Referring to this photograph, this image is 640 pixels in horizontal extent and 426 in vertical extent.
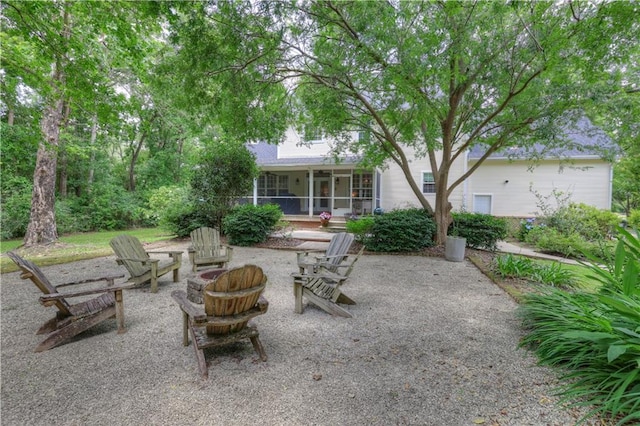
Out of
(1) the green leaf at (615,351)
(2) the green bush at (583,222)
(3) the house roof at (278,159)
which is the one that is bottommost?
(1) the green leaf at (615,351)

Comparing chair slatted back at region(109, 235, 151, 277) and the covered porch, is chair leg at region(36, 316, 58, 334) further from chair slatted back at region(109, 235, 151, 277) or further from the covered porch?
the covered porch

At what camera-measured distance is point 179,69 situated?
5.96m

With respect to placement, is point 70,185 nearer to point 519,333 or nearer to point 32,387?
point 32,387

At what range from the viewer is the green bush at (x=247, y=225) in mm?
10000

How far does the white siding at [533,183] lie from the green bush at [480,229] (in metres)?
5.97

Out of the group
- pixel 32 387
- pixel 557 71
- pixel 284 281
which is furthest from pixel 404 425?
pixel 557 71

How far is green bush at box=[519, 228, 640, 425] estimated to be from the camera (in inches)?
79.5

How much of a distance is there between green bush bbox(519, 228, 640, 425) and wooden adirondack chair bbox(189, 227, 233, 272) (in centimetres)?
542

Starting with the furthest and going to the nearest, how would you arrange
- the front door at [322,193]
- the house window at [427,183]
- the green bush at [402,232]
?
the front door at [322,193] < the house window at [427,183] < the green bush at [402,232]

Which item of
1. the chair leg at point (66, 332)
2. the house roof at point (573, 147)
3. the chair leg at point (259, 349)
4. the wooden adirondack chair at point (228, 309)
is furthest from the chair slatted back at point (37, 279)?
the house roof at point (573, 147)

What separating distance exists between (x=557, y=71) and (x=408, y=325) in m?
6.40

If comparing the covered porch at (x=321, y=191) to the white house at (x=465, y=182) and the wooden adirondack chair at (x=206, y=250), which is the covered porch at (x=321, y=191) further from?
the wooden adirondack chair at (x=206, y=250)

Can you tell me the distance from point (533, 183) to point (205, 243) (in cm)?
1511

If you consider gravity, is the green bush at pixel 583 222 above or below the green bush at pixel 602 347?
above
